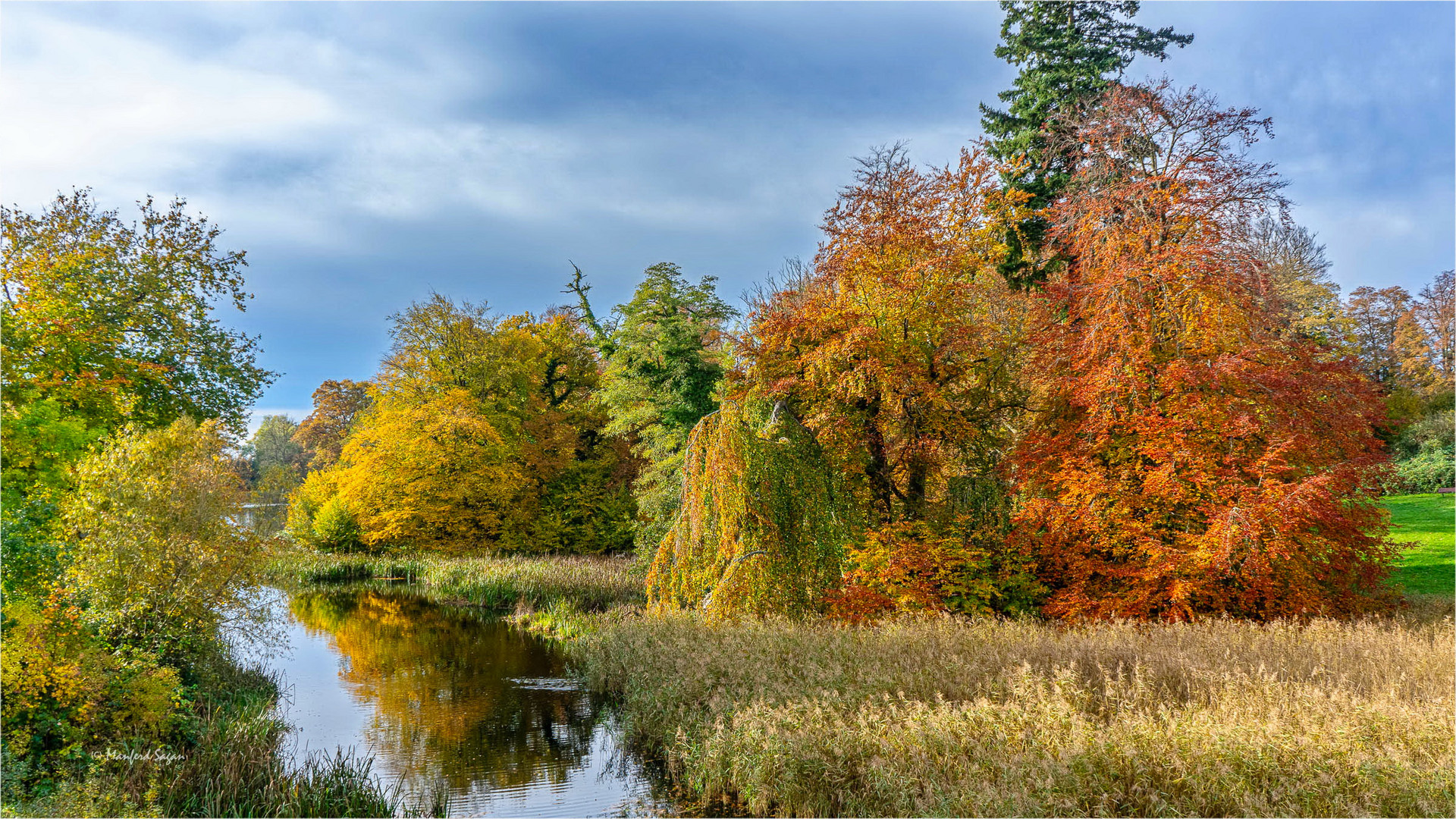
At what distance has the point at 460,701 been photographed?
11742 mm

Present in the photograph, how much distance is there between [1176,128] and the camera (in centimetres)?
1301

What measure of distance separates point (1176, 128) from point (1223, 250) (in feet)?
9.21

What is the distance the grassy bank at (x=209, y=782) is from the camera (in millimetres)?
6238

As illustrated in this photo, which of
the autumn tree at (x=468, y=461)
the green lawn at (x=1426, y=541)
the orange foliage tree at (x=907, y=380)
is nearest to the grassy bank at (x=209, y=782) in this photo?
the orange foliage tree at (x=907, y=380)

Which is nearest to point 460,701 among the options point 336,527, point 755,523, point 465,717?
point 465,717

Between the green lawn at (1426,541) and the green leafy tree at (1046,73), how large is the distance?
975cm

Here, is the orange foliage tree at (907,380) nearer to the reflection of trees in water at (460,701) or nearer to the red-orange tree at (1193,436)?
the red-orange tree at (1193,436)

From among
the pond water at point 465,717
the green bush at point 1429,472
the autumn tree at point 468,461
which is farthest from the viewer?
the autumn tree at point 468,461

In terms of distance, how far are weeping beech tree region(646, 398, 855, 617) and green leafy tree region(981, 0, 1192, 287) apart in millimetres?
11320

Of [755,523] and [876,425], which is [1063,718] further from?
[876,425]

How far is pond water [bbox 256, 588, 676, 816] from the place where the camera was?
27.0ft

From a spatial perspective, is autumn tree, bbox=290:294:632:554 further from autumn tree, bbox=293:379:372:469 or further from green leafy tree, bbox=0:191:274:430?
autumn tree, bbox=293:379:372:469

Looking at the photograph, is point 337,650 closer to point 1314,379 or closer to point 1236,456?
point 1236,456

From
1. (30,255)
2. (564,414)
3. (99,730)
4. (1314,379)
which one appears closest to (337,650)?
(99,730)
